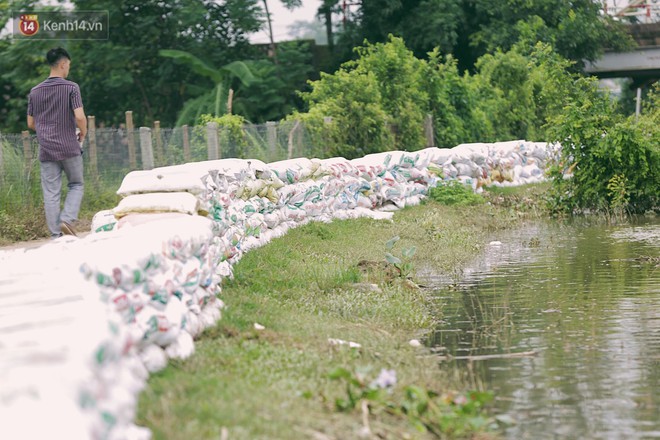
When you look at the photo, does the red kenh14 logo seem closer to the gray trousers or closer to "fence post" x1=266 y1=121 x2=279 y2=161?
"fence post" x1=266 y1=121 x2=279 y2=161

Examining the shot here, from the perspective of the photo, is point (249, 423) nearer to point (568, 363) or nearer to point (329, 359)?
point (329, 359)

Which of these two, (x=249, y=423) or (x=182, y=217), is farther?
(x=182, y=217)

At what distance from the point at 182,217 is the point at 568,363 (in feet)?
8.90

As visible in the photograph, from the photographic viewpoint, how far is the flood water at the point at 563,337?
5543 mm

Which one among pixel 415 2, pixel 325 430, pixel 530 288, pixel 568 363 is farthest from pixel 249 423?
pixel 415 2

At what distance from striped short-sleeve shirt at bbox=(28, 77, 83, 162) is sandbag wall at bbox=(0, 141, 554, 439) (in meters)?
0.62

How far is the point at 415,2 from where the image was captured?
32.5 m

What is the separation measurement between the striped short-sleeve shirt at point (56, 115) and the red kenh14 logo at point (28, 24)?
1960 cm

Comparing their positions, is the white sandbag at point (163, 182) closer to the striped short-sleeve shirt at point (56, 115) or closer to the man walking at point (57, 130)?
the man walking at point (57, 130)

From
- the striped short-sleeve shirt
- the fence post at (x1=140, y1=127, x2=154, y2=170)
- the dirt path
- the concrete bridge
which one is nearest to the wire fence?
the fence post at (x1=140, y1=127, x2=154, y2=170)

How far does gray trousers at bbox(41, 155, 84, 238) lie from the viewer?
924 centimetres

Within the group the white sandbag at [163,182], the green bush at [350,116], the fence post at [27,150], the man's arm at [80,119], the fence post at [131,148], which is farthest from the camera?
the green bush at [350,116]

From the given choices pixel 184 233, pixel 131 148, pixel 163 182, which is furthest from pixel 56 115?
pixel 131 148

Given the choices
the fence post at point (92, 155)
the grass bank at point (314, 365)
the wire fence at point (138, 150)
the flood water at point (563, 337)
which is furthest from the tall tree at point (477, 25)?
the grass bank at point (314, 365)
